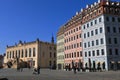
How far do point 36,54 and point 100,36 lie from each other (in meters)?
54.4

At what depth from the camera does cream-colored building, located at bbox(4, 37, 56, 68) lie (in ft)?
384

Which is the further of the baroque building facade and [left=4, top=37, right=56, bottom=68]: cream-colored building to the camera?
[left=4, top=37, right=56, bottom=68]: cream-colored building

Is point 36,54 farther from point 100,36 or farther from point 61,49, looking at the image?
point 100,36

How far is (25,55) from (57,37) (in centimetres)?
2660

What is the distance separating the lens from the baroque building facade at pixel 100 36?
66.3m

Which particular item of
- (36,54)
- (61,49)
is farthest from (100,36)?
(36,54)

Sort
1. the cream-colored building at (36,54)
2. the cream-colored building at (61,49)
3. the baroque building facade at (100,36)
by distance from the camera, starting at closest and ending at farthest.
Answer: the baroque building facade at (100,36), the cream-colored building at (61,49), the cream-colored building at (36,54)

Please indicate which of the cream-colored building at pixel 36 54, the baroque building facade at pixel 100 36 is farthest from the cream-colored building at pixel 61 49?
the baroque building facade at pixel 100 36

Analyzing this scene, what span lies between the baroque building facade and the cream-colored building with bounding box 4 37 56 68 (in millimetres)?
36846

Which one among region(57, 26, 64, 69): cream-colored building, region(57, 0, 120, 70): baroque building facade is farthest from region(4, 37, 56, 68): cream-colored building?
region(57, 0, 120, 70): baroque building facade

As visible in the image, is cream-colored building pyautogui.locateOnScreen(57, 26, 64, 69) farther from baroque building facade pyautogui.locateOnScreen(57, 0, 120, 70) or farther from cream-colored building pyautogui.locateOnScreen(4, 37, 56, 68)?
baroque building facade pyautogui.locateOnScreen(57, 0, 120, 70)

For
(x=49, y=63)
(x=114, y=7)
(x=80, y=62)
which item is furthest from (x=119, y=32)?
(x=49, y=63)

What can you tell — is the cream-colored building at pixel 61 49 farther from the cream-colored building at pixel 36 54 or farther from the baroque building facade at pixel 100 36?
the baroque building facade at pixel 100 36

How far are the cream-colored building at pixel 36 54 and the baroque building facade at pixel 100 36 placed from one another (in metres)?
36.8
